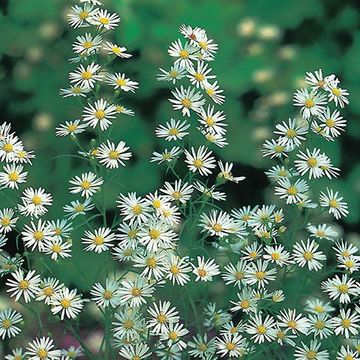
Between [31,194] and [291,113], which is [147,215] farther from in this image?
[291,113]

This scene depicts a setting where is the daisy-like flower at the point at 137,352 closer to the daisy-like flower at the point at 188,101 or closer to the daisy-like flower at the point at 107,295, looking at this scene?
the daisy-like flower at the point at 107,295

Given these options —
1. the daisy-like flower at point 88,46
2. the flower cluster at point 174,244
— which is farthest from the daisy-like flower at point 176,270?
the daisy-like flower at point 88,46

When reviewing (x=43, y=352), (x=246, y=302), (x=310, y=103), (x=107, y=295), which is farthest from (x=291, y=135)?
(x=43, y=352)

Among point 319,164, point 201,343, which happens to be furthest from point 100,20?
point 201,343

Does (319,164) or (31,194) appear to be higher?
(319,164)

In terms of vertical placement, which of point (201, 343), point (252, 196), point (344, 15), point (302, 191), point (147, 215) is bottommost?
point (201, 343)

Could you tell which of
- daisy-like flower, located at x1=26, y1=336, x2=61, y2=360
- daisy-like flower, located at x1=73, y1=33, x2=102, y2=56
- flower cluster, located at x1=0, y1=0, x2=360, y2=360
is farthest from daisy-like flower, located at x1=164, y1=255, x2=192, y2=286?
daisy-like flower, located at x1=73, y1=33, x2=102, y2=56

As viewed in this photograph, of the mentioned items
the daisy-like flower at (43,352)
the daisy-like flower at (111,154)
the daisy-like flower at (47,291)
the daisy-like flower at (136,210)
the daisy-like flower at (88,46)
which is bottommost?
the daisy-like flower at (43,352)
